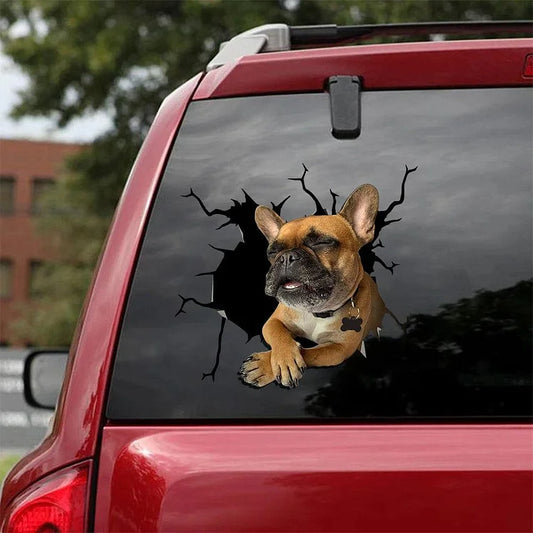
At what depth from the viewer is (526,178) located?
1882 mm

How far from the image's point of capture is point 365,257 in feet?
6.12

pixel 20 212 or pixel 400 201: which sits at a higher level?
pixel 400 201

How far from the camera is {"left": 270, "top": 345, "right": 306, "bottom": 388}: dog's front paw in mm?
1809

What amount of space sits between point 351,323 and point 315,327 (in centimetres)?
7

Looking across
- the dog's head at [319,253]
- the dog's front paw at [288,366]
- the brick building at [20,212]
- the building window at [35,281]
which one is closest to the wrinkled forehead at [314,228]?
the dog's head at [319,253]

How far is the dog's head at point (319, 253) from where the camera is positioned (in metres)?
1.87

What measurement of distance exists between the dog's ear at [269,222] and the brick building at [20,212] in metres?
48.1

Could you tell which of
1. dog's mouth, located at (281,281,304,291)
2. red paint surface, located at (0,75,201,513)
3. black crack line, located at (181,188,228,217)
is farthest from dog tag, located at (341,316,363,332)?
red paint surface, located at (0,75,201,513)

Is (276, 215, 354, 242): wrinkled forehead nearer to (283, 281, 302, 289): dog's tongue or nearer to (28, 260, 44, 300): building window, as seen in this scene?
(283, 281, 302, 289): dog's tongue

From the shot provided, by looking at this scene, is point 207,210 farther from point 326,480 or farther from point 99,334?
point 326,480

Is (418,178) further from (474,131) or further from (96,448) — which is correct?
(96,448)


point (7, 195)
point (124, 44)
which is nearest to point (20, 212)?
point (7, 195)

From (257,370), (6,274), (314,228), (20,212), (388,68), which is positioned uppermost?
(388,68)

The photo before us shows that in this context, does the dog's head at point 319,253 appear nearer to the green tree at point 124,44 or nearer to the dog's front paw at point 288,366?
the dog's front paw at point 288,366
